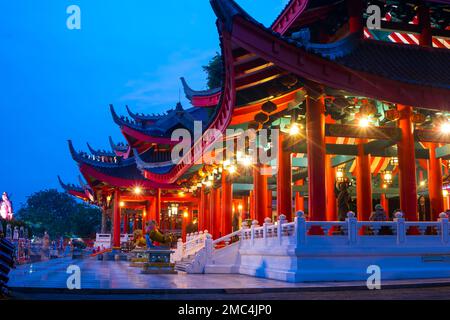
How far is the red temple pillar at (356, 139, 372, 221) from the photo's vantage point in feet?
55.9

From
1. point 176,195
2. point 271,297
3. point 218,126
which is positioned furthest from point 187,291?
point 176,195

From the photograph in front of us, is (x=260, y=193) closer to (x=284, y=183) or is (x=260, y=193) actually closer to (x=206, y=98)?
(x=284, y=183)

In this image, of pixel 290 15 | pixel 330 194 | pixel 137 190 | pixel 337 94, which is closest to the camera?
pixel 337 94

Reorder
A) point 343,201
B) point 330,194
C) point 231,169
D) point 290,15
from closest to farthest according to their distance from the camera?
point 290,15
point 343,201
point 330,194
point 231,169

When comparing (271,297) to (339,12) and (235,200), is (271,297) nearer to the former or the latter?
(339,12)

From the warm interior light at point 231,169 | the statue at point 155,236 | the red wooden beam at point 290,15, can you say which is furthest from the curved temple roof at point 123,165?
the red wooden beam at point 290,15

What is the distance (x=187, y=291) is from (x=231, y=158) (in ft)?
35.5

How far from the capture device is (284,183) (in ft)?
55.7

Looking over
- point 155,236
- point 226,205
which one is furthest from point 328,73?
point 226,205

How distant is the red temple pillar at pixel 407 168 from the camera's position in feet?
48.8

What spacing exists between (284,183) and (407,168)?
3603 millimetres

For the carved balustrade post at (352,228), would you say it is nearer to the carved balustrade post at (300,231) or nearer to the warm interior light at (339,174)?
the carved balustrade post at (300,231)

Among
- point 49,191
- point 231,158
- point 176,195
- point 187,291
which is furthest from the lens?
point 49,191
